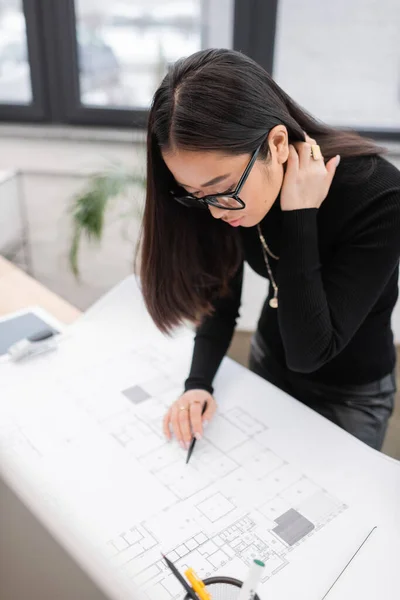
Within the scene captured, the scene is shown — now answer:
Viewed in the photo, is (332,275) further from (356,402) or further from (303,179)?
(356,402)

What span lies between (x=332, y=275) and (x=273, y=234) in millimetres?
184

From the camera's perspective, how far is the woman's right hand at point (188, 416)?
0.97 meters

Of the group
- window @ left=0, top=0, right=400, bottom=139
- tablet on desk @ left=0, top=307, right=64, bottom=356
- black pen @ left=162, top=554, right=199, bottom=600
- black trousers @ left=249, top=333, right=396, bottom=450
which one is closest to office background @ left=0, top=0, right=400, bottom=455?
window @ left=0, top=0, right=400, bottom=139

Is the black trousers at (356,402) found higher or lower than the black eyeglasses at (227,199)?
lower

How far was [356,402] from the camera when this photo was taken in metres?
1.15

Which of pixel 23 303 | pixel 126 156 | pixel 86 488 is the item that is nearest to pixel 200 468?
pixel 86 488

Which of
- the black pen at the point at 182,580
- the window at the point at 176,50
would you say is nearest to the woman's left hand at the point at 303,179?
the black pen at the point at 182,580

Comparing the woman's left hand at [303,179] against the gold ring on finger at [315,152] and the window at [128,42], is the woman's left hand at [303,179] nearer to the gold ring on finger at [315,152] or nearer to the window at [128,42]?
the gold ring on finger at [315,152]

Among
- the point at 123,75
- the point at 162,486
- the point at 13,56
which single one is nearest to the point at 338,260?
the point at 162,486

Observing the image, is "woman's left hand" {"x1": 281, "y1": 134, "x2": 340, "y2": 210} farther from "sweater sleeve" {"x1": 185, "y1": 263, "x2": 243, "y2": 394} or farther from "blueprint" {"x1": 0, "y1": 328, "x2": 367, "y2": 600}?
"blueprint" {"x1": 0, "y1": 328, "x2": 367, "y2": 600}

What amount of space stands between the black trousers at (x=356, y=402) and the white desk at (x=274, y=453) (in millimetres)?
101

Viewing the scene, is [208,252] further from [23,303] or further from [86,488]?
[23,303]

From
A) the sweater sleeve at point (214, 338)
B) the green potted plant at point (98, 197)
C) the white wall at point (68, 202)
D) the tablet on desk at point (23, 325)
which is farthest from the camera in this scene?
the white wall at point (68, 202)

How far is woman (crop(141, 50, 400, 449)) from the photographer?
843 mm
